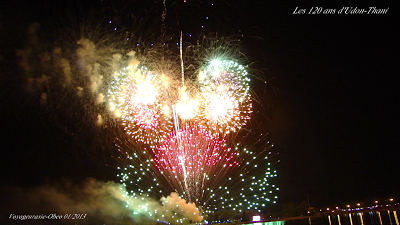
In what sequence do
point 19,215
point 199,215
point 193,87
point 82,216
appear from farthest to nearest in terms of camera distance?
point 199,215 → point 82,216 → point 19,215 → point 193,87

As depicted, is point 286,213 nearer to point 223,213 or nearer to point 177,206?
point 223,213

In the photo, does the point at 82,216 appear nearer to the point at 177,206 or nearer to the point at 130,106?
the point at 177,206

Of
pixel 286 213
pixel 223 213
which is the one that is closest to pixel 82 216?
pixel 223 213

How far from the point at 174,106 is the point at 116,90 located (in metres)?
3.27

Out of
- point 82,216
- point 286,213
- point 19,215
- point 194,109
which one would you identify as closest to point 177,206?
point 82,216

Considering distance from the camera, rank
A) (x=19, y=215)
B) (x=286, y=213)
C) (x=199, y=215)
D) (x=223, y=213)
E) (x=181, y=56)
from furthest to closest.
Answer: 1. (x=286, y=213)
2. (x=223, y=213)
3. (x=199, y=215)
4. (x=19, y=215)
5. (x=181, y=56)

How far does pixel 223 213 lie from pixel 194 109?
42.6 m

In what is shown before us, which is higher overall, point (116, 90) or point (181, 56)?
point (181, 56)

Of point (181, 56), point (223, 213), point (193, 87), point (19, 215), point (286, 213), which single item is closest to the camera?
point (181, 56)

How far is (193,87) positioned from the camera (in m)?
15.7

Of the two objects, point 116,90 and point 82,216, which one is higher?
point 116,90

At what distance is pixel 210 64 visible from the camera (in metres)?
15.0

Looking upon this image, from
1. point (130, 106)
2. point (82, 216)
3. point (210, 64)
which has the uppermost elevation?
point (210, 64)

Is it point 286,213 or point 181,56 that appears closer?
point 181,56
